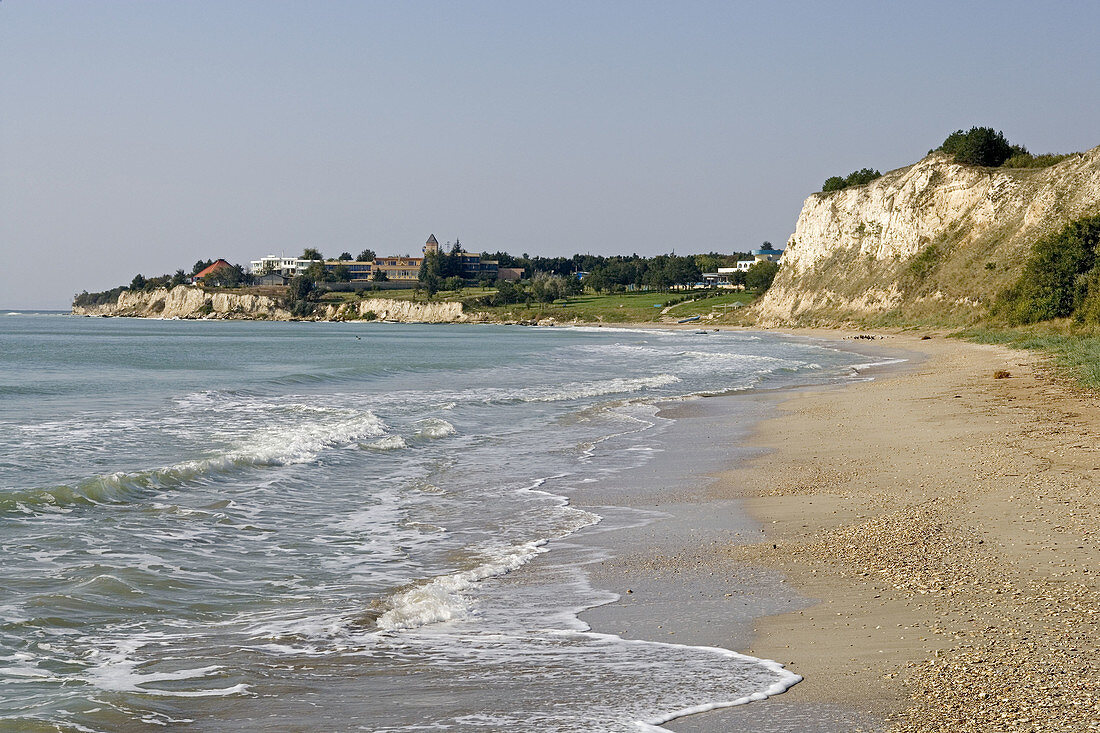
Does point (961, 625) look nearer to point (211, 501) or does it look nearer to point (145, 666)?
point (145, 666)

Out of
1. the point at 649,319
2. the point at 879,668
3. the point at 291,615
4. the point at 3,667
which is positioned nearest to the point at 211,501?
the point at 291,615

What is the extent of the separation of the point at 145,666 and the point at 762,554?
5.77m

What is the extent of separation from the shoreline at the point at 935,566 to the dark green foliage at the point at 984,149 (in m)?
80.6

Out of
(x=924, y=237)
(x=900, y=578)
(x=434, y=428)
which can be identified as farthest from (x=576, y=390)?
(x=924, y=237)

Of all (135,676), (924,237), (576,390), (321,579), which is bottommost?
(321,579)

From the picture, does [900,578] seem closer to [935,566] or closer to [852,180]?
[935,566]

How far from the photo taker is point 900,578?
787 centimetres

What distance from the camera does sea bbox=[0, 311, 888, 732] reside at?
5.77m

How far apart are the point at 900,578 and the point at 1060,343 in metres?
35.9

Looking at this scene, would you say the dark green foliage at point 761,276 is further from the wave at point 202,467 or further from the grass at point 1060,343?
the wave at point 202,467

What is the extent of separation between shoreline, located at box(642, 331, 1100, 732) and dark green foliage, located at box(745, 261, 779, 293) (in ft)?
382

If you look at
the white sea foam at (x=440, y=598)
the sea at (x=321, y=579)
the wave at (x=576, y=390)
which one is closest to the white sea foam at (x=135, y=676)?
the sea at (x=321, y=579)

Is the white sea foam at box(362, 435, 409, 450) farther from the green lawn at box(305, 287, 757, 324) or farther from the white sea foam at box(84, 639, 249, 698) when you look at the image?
the green lawn at box(305, 287, 757, 324)

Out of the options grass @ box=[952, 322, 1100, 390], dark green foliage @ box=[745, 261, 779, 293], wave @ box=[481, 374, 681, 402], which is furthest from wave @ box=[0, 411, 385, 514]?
dark green foliage @ box=[745, 261, 779, 293]
